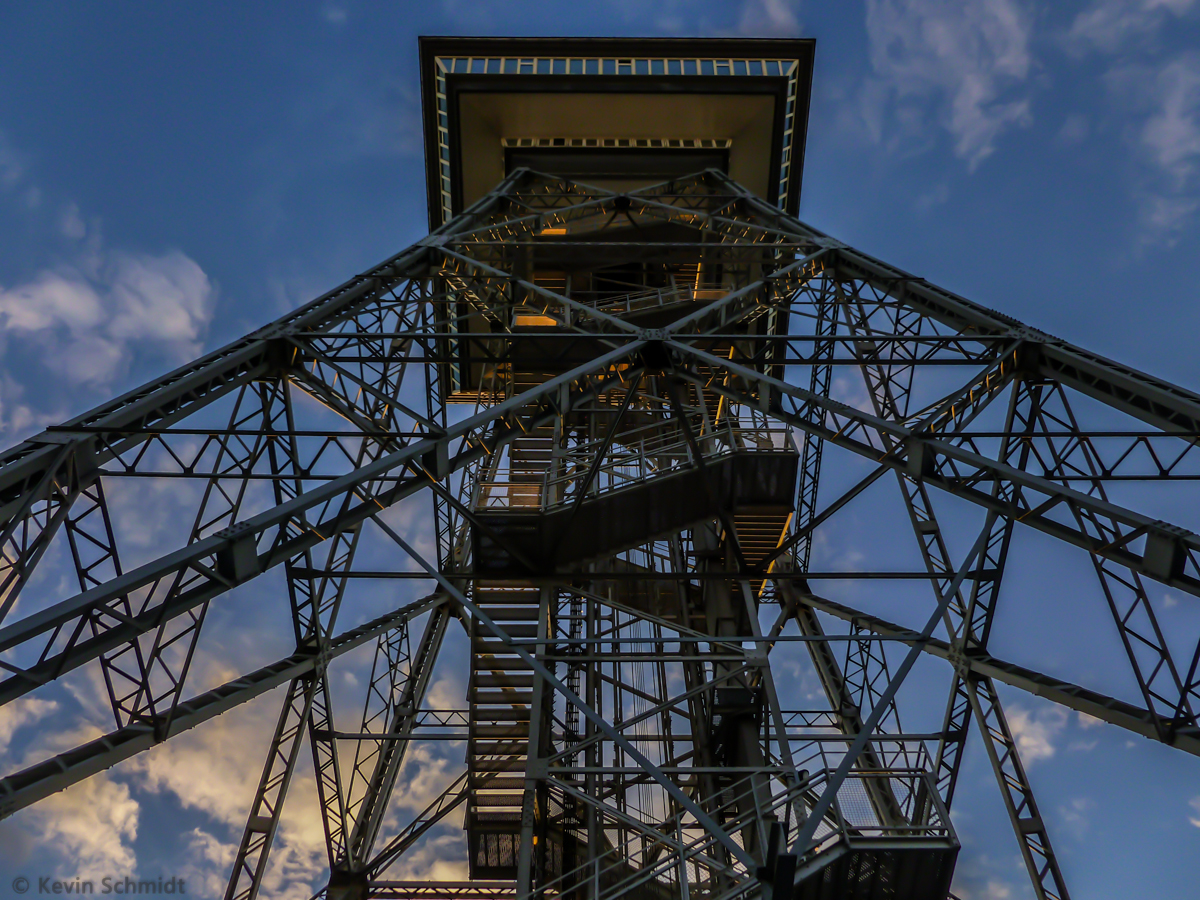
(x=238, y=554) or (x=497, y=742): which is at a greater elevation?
(x=497, y=742)

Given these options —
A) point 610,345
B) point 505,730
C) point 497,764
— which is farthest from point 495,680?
point 610,345

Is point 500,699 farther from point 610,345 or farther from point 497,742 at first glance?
point 610,345

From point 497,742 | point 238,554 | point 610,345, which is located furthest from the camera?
point 497,742

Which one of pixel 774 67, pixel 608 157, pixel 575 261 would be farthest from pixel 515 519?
pixel 774 67

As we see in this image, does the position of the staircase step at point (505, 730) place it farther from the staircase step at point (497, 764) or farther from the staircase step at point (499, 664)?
the staircase step at point (499, 664)

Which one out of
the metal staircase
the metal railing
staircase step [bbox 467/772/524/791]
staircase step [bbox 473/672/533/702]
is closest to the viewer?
the metal railing

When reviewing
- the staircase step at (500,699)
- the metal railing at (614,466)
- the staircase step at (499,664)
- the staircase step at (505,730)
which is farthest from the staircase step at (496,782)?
the metal railing at (614,466)

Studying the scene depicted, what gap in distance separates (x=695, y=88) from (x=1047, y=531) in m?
17.2

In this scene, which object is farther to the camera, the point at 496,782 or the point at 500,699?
the point at 500,699

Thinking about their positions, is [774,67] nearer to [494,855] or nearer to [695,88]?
[695,88]

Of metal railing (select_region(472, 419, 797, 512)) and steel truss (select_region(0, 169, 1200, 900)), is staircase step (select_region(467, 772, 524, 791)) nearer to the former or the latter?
steel truss (select_region(0, 169, 1200, 900))

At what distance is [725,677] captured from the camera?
1310cm

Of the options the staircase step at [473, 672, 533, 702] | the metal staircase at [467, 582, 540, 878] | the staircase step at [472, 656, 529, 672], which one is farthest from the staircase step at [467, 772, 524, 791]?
the staircase step at [472, 656, 529, 672]


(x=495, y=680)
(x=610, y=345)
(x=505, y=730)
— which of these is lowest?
(x=505, y=730)
